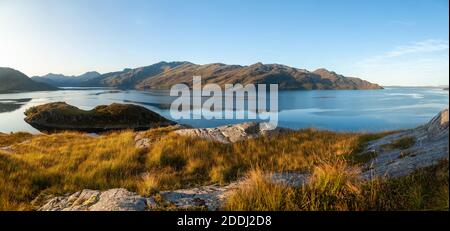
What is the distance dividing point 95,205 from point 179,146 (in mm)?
8205

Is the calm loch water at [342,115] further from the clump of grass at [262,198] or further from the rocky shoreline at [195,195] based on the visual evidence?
the clump of grass at [262,198]

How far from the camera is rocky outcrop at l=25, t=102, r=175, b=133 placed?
72.6 meters

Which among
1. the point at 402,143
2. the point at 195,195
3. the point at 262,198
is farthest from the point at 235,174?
the point at 402,143

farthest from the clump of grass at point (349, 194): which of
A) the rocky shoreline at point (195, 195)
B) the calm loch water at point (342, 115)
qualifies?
the calm loch water at point (342, 115)

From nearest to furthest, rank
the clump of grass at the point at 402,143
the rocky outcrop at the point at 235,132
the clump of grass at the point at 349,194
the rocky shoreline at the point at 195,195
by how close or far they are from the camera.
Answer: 1. the clump of grass at the point at 349,194
2. the rocky shoreline at the point at 195,195
3. the clump of grass at the point at 402,143
4. the rocky outcrop at the point at 235,132

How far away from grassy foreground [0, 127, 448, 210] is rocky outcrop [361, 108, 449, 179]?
516mm

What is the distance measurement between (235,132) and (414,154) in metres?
10.0

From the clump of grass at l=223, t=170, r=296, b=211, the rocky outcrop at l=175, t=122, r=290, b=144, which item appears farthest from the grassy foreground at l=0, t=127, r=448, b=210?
the rocky outcrop at l=175, t=122, r=290, b=144

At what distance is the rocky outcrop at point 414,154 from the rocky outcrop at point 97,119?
210ft

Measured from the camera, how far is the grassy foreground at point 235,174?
231 inches

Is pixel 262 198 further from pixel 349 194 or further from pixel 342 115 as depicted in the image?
pixel 342 115

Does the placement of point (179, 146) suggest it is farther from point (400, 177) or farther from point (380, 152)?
point (400, 177)

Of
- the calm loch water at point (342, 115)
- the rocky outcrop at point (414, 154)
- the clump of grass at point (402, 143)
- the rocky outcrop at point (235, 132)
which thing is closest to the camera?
the rocky outcrop at point (414, 154)

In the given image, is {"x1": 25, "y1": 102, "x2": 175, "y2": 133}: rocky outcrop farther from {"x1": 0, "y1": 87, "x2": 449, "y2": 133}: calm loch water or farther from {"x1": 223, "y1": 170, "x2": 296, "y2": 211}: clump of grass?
{"x1": 223, "y1": 170, "x2": 296, "y2": 211}: clump of grass
